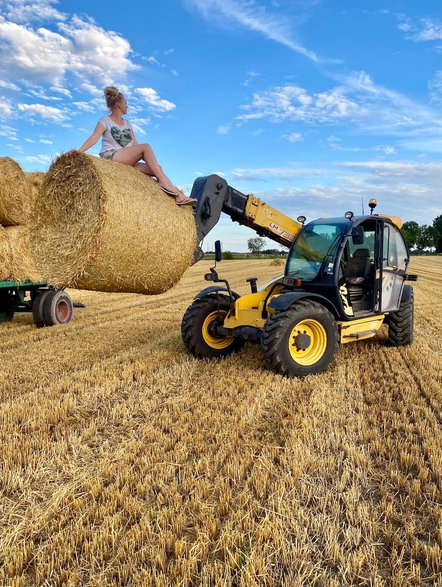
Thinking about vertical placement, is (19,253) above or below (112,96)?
below

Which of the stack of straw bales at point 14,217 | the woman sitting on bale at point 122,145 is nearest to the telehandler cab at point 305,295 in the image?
the woman sitting on bale at point 122,145

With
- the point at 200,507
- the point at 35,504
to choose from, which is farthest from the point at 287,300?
the point at 35,504

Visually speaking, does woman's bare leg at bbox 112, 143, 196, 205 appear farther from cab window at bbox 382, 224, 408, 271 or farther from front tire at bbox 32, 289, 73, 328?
front tire at bbox 32, 289, 73, 328

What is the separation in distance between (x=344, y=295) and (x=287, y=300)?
1210 millimetres

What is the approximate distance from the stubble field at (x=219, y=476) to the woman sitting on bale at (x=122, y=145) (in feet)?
6.97

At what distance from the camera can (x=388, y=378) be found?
5.50 metres

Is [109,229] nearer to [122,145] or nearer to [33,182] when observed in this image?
[122,145]

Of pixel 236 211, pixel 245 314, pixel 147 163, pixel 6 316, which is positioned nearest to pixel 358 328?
pixel 245 314

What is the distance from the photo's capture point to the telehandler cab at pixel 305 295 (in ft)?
17.7

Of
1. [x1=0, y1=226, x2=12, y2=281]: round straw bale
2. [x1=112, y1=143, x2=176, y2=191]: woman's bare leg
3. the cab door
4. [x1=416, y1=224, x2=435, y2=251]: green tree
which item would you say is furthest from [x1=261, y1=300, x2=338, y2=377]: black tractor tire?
[x1=416, y1=224, x2=435, y2=251]: green tree

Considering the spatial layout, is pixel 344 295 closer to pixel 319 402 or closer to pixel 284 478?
pixel 319 402

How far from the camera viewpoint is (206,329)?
6.40 metres

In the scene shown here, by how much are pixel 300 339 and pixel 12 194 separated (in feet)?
17.4

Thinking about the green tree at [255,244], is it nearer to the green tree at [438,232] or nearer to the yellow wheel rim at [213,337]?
the green tree at [438,232]
